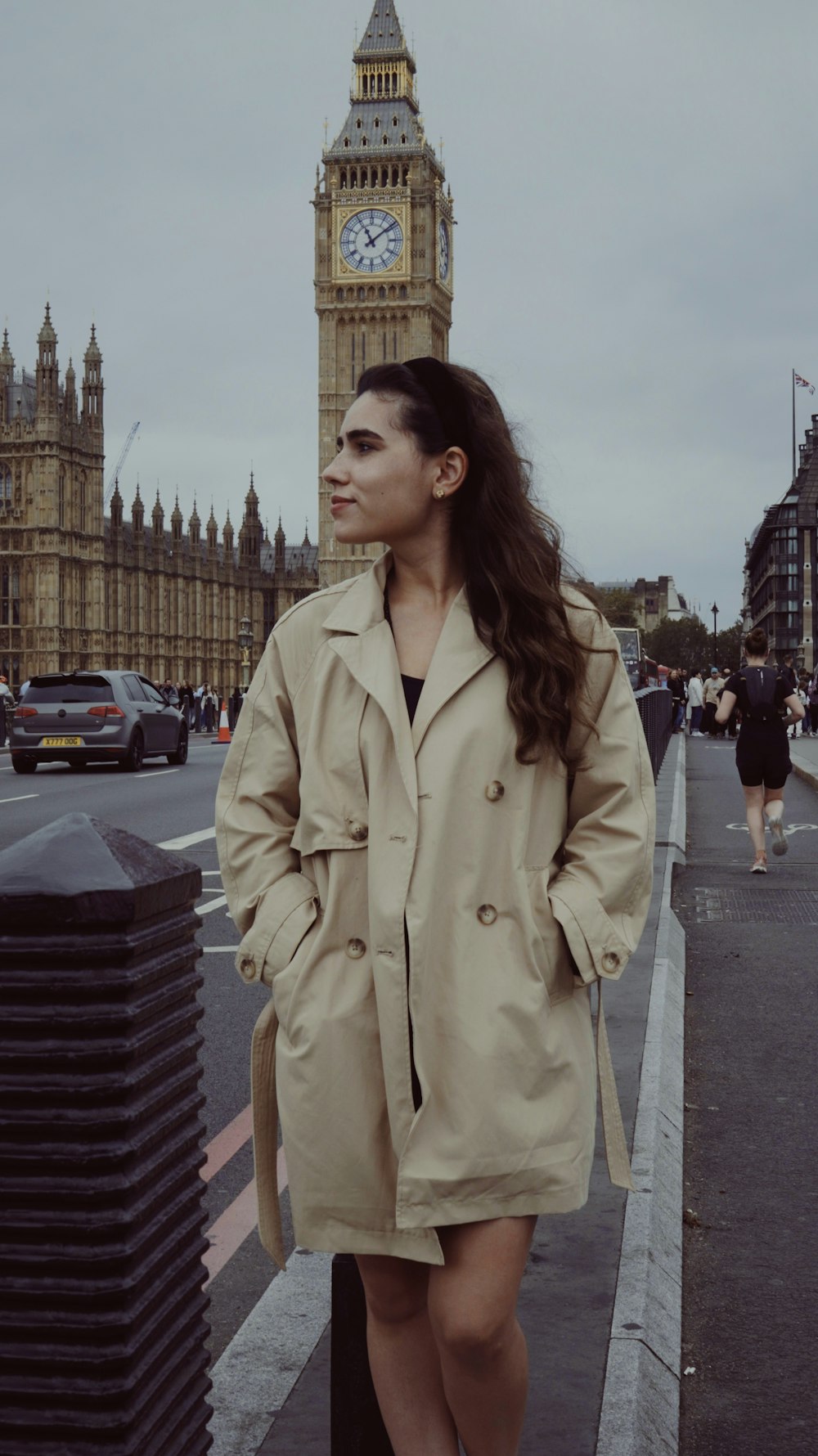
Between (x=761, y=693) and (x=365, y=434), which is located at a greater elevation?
(x=365, y=434)

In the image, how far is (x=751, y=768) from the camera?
11906 mm

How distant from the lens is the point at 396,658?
7.93 ft

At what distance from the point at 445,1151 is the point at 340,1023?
0.23 meters

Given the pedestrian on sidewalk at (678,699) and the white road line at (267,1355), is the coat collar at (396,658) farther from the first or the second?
the pedestrian on sidewalk at (678,699)

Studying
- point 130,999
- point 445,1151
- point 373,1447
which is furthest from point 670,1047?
point 130,999

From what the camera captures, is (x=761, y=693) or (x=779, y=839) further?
(x=779, y=839)

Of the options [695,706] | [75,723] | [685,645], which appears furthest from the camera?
[685,645]

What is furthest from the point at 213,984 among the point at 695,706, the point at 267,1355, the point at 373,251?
the point at 373,251

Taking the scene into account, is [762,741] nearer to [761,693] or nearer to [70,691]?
[761,693]

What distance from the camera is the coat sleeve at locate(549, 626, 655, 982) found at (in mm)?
2359

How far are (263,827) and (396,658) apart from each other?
1.07ft

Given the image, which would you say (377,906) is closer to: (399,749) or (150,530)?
(399,749)

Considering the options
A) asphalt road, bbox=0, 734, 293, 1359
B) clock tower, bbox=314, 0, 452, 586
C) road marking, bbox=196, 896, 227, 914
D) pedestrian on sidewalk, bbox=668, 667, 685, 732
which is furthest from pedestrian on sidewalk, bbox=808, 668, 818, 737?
clock tower, bbox=314, 0, 452, 586

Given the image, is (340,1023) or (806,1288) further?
(806,1288)
